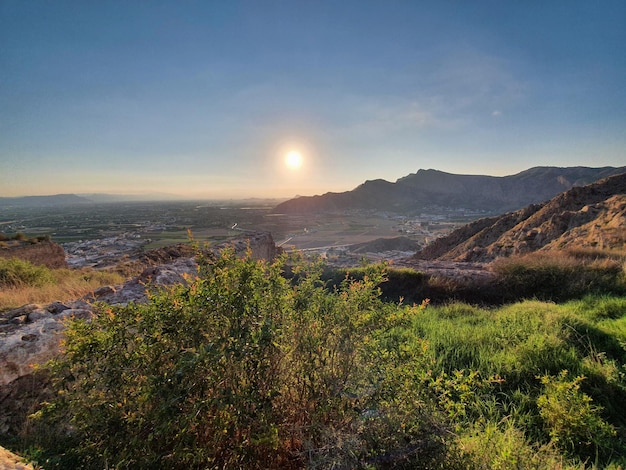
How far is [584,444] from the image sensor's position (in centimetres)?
244

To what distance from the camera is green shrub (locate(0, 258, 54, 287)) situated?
22.3 feet

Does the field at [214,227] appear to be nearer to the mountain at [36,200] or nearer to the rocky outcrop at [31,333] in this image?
the rocky outcrop at [31,333]

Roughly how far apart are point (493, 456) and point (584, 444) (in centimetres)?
121

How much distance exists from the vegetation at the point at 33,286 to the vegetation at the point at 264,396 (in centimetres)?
342

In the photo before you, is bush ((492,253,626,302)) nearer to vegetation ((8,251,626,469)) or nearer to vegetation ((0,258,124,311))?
vegetation ((8,251,626,469))

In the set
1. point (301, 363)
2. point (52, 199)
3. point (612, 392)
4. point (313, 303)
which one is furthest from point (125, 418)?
point (52, 199)

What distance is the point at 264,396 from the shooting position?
5.27 feet

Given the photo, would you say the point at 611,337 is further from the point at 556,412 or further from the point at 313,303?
the point at 313,303

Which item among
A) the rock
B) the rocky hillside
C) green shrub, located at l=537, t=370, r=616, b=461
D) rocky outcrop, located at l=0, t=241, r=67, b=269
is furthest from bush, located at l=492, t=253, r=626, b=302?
rocky outcrop, located at l=0, t=241, r=67, b=269

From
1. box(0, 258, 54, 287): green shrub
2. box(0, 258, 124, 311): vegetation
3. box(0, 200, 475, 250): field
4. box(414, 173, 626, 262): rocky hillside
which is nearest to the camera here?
box(0, 258, 124, 311): vegetation

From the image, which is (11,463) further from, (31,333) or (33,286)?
(33,286)

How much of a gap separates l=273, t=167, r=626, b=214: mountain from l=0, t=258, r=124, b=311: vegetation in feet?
262

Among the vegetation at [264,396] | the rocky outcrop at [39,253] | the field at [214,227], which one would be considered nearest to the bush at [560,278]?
the vegetation at [264,396]

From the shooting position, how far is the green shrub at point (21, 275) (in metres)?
6.80
